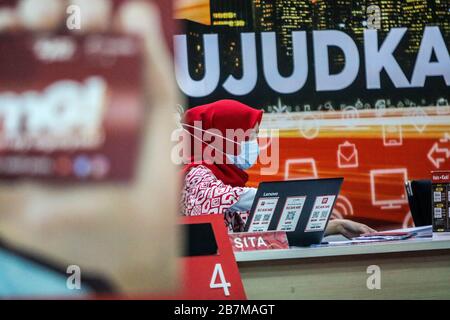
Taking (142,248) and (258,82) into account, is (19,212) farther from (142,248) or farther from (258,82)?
(258,82)

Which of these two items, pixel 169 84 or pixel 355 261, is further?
pixel 355 261

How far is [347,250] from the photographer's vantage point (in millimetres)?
2559

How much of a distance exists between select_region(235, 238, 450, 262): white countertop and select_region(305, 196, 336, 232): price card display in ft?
0.44

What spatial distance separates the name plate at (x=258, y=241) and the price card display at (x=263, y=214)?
6.0 inches

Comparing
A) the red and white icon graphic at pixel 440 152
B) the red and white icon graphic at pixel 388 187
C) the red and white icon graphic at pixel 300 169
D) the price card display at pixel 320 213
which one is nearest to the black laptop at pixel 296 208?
the price card display at pixel 320 213

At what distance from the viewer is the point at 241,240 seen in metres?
2.50

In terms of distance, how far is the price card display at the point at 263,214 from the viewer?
8.70ft

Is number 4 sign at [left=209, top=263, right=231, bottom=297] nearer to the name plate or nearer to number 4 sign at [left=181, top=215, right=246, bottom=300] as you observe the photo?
number 4 sign at [left=181, top=215, right=246, bottom=300]

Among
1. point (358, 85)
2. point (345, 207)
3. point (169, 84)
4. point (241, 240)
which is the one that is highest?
point (169, 84)

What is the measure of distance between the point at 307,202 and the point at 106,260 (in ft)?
6.48

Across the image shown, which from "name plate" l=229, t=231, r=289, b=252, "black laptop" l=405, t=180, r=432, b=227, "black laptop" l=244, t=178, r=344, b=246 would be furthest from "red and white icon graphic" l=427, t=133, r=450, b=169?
"name plate" l=229, t=231, r=289, b=252

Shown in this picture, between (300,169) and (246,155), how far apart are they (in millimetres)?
1061
